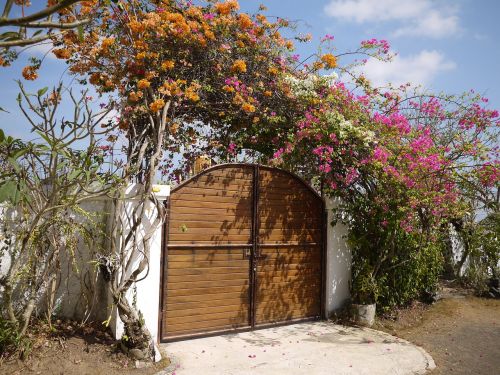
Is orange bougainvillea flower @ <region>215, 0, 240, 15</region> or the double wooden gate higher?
orange bougainvillea flower @ <region>215, 0, 240, 15</region>

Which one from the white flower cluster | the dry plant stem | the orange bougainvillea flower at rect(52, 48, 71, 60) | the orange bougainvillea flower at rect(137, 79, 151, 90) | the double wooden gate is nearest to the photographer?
the dry plant stem

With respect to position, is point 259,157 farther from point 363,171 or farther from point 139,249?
point 139,249

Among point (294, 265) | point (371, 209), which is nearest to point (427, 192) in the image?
point (371, 209)

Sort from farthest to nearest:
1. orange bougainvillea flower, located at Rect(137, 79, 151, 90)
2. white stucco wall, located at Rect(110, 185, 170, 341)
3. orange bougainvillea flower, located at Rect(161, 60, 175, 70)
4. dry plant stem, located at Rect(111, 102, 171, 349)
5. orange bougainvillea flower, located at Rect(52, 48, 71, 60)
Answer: orange bougainvillea flower, located at Rect(52, 48, 71, 60) < orange bougainvillea flower, located at Rect(161, 60, 175, 70) < orange bougainvillea flower, located at Rect(137, 79, 151, 90) < white stucco wall, located at Rect(110, 185, 170, 341) < dry plant stem, located at Rect(111, 102, 171, 349)

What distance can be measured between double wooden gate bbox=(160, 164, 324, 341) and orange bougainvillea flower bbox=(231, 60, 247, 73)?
5.25 feet

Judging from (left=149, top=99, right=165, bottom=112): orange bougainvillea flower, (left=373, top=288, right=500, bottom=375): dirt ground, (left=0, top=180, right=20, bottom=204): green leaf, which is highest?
(left=149, top=99, right=165, bottom=112): orange bougainvillea flower

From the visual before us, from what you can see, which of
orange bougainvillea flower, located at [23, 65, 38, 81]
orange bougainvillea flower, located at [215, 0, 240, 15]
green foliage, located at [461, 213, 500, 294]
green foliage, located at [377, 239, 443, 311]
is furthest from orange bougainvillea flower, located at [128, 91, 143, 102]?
green foliage, located at [461, 213, 500, 294]

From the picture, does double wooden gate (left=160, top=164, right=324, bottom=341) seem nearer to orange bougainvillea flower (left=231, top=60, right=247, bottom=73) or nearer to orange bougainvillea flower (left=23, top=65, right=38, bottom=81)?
orange bougainvillea flower (left=231, top=60, right=247, bottom=73)

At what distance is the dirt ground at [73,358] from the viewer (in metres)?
4.10

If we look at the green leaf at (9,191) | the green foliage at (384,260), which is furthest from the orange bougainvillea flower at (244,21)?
the green leaf at (9,191)

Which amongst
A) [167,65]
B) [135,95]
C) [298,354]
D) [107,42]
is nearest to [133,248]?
[135,95]

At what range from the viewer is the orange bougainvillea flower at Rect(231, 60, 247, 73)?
21.0 ft

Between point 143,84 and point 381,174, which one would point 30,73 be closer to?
point 143,84

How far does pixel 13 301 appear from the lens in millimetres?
4727
